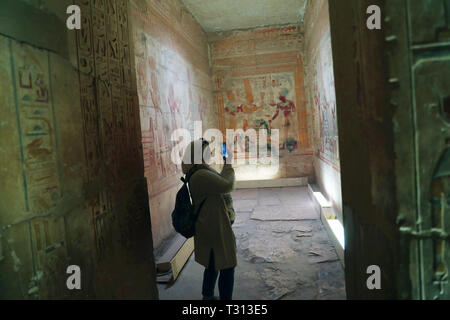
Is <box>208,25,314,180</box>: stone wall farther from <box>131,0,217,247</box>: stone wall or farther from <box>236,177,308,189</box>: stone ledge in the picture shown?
<box>131,0,217,247</box>: stone wall

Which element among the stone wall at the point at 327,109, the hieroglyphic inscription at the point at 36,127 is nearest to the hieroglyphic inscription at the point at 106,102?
the hieroglyphic inscription at the point at 36,127

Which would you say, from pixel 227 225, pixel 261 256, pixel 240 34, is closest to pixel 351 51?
pixel 227 225

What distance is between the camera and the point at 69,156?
173cm

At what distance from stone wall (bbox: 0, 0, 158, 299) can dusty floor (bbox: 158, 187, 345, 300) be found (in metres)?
1.28

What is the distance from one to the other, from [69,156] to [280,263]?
3.02 meters

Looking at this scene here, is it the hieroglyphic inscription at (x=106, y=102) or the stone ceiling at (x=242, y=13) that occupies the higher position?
the stone ceiling at (x=242, y=13)

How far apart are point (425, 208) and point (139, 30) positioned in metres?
4.51

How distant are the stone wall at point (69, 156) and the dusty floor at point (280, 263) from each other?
4.20 ft

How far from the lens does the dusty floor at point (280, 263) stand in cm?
329

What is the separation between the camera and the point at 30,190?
1457 millimetres

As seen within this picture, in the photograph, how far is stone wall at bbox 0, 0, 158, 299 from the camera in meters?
1.38

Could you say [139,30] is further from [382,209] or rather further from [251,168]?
[251,168]

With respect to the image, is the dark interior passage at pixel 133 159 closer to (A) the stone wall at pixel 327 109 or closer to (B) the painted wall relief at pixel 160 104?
(A) the stone wall at pixel 327 109

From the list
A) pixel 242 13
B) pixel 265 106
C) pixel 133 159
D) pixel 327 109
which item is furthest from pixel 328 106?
pixel 133 159
